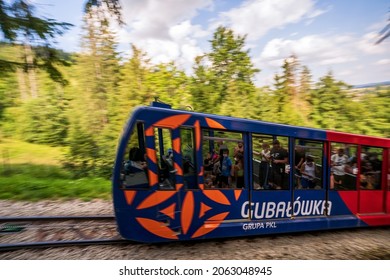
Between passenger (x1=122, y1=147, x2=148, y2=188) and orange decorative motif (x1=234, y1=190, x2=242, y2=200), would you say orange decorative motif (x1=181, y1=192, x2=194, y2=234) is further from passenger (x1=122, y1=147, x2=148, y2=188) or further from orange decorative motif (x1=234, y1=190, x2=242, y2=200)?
orange decorative motif (x1=234, y1=190, x2=242, y2=200)

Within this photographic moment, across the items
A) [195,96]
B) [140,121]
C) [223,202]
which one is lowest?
[223,202]

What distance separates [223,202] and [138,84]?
10.4 m

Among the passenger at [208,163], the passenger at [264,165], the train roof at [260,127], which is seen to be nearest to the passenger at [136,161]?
the train roof at [260,127]

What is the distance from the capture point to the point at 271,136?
599cm

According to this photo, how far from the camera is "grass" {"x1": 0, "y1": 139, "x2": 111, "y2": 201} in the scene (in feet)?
29.7

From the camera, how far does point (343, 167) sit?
6.83m

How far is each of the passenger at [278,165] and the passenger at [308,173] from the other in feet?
1.67

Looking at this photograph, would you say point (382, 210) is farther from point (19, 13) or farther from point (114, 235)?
point (19, 13)

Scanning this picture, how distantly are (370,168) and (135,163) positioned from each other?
19.3 feet

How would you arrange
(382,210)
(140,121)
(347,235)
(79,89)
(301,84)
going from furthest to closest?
(301,84), (79,89), (382,210), (347,235), (140,121)

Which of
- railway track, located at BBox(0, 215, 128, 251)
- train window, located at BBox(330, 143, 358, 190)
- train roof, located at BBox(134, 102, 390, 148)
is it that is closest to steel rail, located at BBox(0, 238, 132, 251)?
railway track, located at BBox(0, 215, 128, 251)

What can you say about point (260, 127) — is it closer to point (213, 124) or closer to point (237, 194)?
point (213, 124)

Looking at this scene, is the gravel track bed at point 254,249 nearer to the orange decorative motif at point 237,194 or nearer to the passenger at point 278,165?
the orange decorative motif at point 237,194
